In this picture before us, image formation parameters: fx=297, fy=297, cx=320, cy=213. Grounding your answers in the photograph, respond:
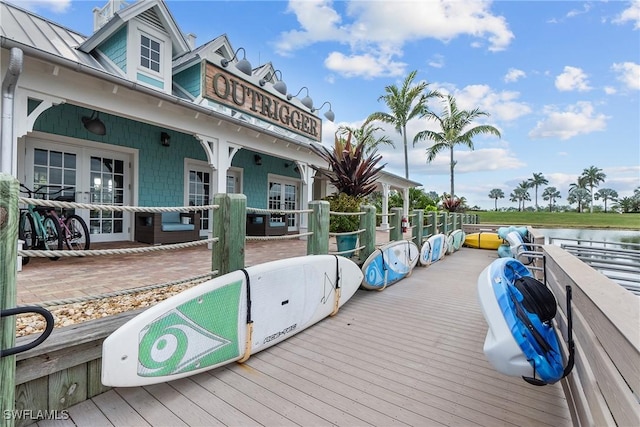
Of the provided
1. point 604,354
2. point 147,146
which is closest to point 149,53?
point 147,146

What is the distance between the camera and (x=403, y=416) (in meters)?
1.52

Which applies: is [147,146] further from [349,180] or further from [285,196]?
[285,196]

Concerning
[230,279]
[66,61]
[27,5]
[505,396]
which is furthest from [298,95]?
[505,396]

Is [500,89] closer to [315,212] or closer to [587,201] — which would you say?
[315,212]

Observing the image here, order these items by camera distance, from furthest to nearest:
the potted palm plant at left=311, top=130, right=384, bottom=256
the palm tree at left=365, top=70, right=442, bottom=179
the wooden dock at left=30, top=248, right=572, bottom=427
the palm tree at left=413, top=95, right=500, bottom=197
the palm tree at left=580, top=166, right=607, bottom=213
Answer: the palm tree at left=580, top=166, right=607, bottom=213 < the palm tree at left=413, top=95, right=500, bottom=197 < the palm tree at left=365, top=70, right=442, bottom=179 < the potted palm plant at left=311, top=130, right=384, bottom=256 < the wooden dock at left=30, top=248, right=572, bottom=427

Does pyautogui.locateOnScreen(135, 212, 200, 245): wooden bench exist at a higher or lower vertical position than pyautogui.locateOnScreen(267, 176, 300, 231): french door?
lower

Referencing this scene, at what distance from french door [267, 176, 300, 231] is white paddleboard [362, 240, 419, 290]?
4.52m

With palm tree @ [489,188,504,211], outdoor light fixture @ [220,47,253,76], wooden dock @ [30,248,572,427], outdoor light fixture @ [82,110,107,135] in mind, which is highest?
palm tree @ [489,188,504,211]

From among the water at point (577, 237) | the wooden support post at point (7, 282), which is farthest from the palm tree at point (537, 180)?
the wooden support post at point (7, 282)

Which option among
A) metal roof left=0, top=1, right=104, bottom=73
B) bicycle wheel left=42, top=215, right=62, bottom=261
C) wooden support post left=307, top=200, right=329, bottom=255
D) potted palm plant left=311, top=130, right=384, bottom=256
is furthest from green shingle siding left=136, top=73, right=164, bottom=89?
wooden support post left=307, top=200, right=329, bottom=255

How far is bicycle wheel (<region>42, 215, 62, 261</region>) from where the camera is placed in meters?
3.64

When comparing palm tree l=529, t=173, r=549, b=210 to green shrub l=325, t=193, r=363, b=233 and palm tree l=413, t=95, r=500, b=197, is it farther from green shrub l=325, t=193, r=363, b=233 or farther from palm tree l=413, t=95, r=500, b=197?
green shrub l=325, t=193, r=363, b=233

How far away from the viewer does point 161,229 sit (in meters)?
5.32

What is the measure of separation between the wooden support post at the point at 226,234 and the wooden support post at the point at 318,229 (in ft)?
3.39
